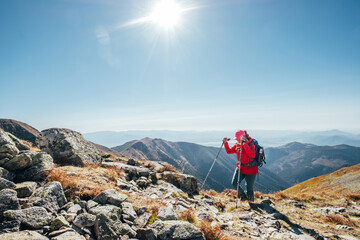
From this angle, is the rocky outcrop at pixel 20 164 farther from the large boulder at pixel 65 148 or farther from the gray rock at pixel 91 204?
the large boulder at pixel 65 148

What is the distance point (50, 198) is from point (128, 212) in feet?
7.47

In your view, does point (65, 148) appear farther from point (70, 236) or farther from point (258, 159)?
point (258, 159)

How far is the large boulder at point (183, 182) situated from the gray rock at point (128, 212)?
6432 millimetres

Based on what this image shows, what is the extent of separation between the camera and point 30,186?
5.29m

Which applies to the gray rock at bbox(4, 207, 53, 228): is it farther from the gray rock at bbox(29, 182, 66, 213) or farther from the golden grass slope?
the golden grass slope

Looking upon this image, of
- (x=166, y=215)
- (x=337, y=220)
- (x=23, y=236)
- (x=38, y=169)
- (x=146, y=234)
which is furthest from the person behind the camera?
(x=337, y=220)

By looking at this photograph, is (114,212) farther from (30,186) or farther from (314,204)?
(314,204)

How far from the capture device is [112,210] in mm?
5148

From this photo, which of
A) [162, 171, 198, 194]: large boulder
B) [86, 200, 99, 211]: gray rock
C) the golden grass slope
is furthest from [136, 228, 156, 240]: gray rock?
the golden grass slope

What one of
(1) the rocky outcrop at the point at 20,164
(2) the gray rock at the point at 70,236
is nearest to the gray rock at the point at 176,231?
(2) the gray rock at the point at 70,236

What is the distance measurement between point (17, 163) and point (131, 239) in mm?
5560

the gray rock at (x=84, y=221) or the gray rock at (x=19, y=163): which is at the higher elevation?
the gray rock at (x=19, y=163)

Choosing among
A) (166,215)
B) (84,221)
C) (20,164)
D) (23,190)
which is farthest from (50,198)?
(166,215)

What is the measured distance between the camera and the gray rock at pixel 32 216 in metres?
3.65
